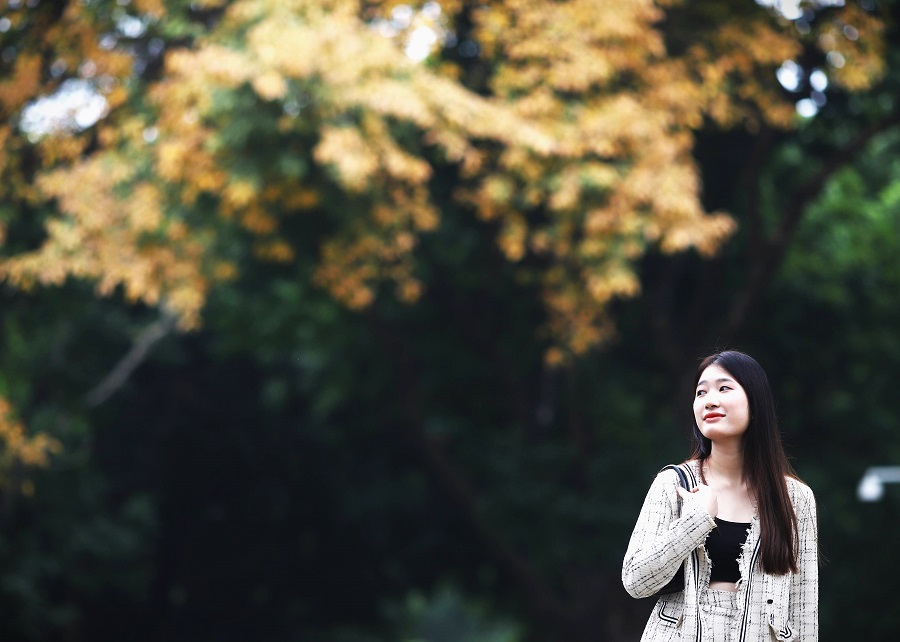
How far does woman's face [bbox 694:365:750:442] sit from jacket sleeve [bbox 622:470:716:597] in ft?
0.44

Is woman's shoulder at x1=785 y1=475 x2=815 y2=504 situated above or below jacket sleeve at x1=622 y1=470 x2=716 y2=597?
above

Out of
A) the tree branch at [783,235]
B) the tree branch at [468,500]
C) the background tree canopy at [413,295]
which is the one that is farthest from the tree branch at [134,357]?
the tree branch at [783,235]

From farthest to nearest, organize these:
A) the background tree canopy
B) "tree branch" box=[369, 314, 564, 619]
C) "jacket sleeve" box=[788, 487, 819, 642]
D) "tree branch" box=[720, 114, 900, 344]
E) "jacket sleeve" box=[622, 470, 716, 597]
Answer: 1. "tree branch" box=[369, 314, 564, 619]
2. "tree branch" box=[720, 114, 900, 344]
3. the background tree canopy
4. "jacket sleeve" box=[788, 487, 819, 642]
5. "jacket sleeve" box=[622, 470, 716, 597]

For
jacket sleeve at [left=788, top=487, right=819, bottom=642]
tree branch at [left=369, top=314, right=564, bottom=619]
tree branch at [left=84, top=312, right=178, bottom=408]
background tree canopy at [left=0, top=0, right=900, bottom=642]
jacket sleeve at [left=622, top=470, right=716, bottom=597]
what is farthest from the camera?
tree branch at [left=84, top=312, right=178, bottom=408]

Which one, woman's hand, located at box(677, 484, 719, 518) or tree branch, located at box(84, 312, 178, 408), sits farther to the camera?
tree branch, located at box(84, 312, 178, 408)

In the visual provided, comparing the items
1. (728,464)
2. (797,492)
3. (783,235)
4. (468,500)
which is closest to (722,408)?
(728,464)

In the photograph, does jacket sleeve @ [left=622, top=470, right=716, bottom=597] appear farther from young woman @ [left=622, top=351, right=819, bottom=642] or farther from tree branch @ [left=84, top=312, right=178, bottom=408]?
tree branch @ [left=84, top=312, right=178, bottom=408]

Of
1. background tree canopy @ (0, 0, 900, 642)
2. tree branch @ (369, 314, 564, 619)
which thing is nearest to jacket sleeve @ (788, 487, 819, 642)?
background tree canopy @ (0, 0, 900, 642)

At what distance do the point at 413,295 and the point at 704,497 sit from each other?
29.0 ft

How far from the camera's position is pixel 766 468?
8.29 ft

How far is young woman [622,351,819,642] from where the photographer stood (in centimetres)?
244

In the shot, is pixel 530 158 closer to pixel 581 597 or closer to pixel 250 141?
pixel 250 141

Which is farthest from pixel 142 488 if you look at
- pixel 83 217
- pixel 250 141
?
pixel 250 141

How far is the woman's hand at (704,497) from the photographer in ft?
7.94
